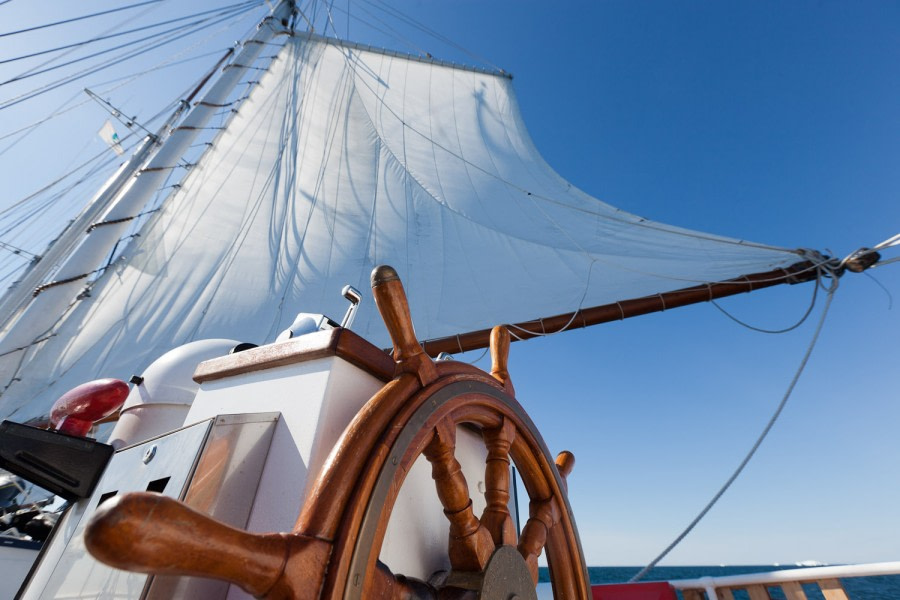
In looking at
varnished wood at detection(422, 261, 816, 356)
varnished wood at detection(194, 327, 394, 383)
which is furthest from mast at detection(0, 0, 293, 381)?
varnished wood at detection(194, 327, 394, 383)

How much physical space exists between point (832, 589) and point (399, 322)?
1.44 meters

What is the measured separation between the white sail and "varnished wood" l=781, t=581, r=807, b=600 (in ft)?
Answer: 7.80

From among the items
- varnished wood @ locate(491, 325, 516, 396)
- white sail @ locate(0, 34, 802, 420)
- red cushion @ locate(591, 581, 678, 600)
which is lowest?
red cushion @ locate(591, 581, 678, 600)

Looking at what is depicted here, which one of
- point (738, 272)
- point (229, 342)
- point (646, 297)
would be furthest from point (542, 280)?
point (229, 342)

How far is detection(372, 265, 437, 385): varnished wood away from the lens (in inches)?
21.6

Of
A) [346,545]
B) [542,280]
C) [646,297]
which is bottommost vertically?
[346,545]

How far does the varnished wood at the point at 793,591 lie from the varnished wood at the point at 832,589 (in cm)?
6

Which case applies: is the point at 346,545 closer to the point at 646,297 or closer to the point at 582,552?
the point at 582,552

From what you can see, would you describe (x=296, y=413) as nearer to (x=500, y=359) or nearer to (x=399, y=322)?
(x=399, y=322)

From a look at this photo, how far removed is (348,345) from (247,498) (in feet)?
0.72

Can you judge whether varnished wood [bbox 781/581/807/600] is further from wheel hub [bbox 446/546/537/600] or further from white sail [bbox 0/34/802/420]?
white sail [bbox 0/34/802/420]

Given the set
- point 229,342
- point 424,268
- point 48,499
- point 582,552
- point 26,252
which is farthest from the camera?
point 424,268

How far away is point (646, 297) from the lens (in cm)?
355

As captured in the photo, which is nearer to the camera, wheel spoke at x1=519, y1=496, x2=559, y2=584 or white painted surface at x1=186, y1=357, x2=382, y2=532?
white painted surface at x1=186, y1=357, x2=382, y2=532
